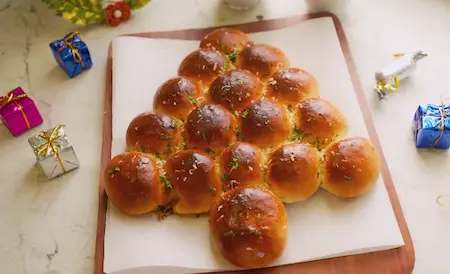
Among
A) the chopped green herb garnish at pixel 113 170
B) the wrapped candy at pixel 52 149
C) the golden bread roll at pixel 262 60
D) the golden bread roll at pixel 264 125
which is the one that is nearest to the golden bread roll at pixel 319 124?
the golden bread roll at pixel 264 125

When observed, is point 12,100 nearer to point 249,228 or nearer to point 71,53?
point 71,53

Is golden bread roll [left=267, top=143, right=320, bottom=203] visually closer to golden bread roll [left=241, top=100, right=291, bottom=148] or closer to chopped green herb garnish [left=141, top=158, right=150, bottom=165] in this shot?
golden bread roll [left=241, top=100, right=291, bottom=148]

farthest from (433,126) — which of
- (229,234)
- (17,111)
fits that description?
(17,111)

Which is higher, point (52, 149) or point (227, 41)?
point (227, 41)

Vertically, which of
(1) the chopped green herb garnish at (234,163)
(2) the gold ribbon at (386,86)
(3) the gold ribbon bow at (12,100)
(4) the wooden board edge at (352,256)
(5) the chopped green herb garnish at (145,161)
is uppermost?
(2) the gold ribbon at (386,86)

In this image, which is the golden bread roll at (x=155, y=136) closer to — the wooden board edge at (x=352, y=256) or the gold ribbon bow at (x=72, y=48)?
the wooden board edge at (x=352, y=256)

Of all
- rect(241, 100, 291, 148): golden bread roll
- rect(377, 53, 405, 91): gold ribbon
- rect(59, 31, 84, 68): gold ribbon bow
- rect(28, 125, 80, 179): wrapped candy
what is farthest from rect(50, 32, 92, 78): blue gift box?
rect(377, 53, 405, 91): gold ribbon
